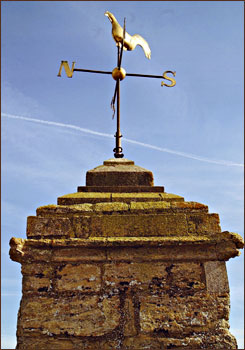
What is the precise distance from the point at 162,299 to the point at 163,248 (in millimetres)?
372

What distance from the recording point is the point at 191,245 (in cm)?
240

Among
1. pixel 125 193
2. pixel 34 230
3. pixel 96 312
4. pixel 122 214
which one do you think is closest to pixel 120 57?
pixel 125 193

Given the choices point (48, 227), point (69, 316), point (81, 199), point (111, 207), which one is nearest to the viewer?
point (69, 316)

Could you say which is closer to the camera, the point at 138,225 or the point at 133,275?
the point at 133,275

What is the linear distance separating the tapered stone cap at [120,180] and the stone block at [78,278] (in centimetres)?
76

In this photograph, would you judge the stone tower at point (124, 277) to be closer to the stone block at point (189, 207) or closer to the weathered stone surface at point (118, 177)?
the stone block at point (189, 207)

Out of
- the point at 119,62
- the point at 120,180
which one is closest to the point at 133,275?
the point at 120,180

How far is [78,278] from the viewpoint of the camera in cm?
232

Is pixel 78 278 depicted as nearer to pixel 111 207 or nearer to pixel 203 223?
pixel 111 207

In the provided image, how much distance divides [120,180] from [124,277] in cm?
93

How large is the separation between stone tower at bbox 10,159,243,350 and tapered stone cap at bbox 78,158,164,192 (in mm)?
289

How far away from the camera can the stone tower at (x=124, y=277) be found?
217 centimetres

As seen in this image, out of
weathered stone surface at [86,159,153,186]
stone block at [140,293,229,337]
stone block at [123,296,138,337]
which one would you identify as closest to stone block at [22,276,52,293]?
stone block at [123,296,138,337]

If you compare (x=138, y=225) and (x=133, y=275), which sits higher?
(x=138, y=225)
